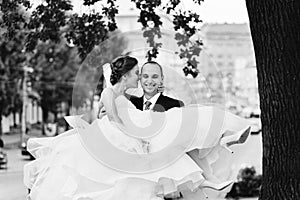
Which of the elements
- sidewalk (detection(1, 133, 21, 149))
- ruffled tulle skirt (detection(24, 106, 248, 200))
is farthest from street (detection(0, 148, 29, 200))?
ruffled tulle skirt (detection(24, 106, 248, 200))

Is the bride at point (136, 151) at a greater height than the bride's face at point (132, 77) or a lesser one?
lesser

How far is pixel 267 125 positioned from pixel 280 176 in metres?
0.39

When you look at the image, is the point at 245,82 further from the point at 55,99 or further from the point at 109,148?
the point at 109,148

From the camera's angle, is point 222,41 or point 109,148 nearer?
point 109,148

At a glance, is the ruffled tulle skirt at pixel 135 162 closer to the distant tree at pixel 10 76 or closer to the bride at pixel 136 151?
the bride at pixel 136 151

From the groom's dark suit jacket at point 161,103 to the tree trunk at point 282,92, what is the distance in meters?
0.99

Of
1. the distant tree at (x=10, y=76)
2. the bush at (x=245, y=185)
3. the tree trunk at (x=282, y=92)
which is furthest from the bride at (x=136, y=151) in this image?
the distant tree at (x=10, y=76)

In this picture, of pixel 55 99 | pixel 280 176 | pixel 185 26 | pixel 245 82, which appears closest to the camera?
pixel 280 176

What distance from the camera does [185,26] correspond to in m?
9.37

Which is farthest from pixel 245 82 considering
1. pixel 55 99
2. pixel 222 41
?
pixel 55 99

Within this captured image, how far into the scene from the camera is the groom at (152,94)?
231 inches

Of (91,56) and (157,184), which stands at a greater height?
(91,56)

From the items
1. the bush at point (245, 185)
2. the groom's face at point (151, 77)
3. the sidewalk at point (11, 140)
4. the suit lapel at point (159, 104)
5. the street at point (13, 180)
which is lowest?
the sidewalk at point (11, 140)

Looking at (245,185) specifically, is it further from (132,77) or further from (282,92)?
(282,92)
